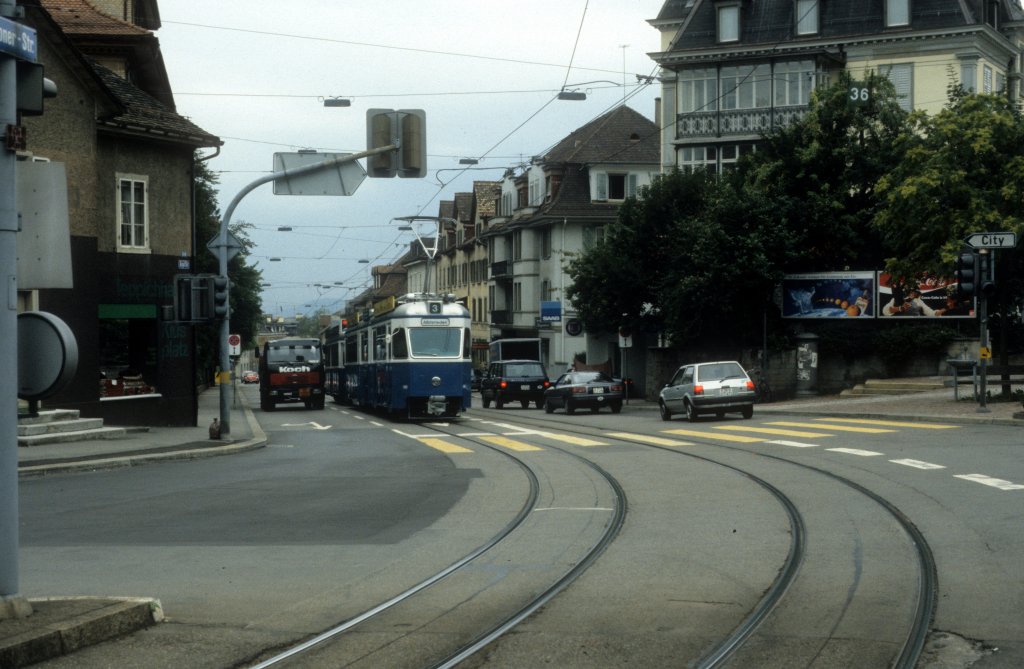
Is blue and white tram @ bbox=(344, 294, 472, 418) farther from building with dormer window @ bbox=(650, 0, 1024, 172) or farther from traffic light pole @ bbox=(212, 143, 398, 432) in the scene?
building with dormer window @ bbox=(650, 0, 1024, 172)

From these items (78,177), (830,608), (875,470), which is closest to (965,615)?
(830,608)

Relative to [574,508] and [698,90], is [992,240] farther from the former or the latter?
[698,90]

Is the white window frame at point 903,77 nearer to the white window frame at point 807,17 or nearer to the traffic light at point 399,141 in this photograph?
the white window frame at point 807,17

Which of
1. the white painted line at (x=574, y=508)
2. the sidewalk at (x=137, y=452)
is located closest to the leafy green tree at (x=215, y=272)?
the sidewalk at (x=137, y=452)

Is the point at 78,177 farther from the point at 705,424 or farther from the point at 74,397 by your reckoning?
the point at 705,424

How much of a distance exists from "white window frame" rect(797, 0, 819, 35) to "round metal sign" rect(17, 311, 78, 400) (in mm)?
49643

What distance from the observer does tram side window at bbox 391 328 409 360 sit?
33656mm

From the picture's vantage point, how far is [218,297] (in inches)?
944

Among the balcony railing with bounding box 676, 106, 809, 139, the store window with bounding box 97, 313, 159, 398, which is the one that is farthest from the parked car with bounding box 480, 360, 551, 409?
the store window with bounding box 97, 313, 159, 398

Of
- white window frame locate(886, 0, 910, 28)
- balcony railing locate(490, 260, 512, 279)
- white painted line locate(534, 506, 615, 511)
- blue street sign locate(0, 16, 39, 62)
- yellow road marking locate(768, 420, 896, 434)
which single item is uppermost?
white window frame locate(886, 0, 910, 28)

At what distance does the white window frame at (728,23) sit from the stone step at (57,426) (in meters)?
36.0

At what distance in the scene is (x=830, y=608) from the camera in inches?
310

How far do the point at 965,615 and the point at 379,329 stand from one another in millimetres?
29420

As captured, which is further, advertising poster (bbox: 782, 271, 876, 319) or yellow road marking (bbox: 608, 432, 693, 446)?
advertising poster (bbox: 782, 271, 876, 319)
